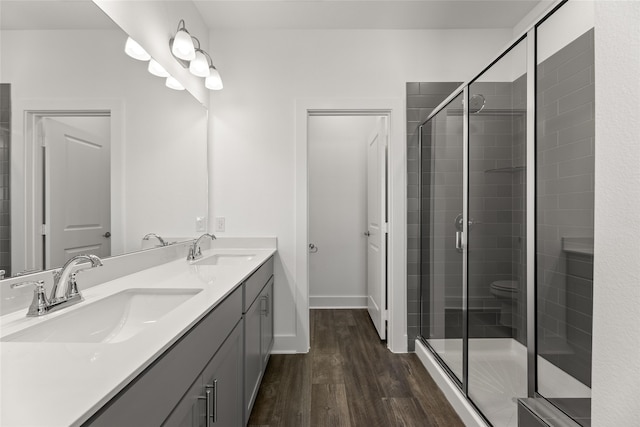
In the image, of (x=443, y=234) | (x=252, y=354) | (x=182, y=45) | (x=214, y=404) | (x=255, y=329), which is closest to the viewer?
(x=214, y=404)

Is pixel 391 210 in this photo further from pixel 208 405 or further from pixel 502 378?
pixel 208 405

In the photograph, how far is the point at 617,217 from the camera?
641 mm

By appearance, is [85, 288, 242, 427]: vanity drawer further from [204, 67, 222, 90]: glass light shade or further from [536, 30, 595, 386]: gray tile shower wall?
[204, 67, 222, 90]: glass light shade

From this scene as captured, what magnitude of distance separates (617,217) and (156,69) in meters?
2.17

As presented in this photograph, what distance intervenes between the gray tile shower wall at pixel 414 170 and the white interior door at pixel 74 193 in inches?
83.2

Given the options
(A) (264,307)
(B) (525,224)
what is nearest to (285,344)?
(A) (264,307)

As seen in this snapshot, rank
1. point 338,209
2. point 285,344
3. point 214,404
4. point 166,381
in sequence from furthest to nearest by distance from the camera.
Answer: point 338,209, point 285,344, point 214,404, point 166,381

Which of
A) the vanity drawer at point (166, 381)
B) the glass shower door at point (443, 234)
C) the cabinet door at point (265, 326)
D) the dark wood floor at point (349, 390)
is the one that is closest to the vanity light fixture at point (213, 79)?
the cabinet door at point (265, 326)

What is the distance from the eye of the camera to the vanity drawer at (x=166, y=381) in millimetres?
608

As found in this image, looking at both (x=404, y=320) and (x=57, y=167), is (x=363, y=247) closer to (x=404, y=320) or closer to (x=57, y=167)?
(x=404, y=320)

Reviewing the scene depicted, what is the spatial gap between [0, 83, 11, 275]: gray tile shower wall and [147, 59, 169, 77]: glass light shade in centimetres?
95

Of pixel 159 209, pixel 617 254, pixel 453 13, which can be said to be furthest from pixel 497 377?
pixel 453 13

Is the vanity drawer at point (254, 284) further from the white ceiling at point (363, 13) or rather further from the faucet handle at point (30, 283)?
the white ceiling at point (363, 13)

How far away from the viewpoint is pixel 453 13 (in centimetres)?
261
